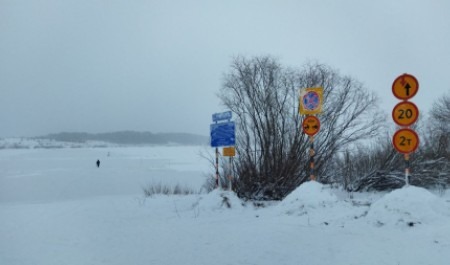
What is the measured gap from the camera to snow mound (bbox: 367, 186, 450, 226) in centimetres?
707

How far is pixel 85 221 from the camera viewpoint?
10094 millimetres

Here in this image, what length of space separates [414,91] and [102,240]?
6.80 metres

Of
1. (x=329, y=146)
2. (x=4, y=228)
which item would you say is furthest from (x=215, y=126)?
(x=4, y=228)

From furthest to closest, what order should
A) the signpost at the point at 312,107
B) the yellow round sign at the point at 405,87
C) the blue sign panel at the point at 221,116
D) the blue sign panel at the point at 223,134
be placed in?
1. the blue sign panel at the point at 221,116
2. the blue sign panel at the point at 223,134
3. the signpost at the point at 312,107
4. the yellow round sign at the point at 405,87

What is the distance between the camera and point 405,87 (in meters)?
8.13

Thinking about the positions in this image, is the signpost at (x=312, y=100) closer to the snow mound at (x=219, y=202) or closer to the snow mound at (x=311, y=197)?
the snow mound at (x=311, y=197)

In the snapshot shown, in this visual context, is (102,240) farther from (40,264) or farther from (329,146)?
(329,146)

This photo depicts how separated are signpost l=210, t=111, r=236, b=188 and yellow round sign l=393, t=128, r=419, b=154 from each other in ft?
17.1

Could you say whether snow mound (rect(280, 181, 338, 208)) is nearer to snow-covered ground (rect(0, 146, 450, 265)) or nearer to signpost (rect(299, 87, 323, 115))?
snow-covered ground (rect(0, 146, 450, 265))

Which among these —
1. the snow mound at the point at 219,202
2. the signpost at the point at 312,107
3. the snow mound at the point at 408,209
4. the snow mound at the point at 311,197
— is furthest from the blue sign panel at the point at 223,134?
the snow mound at the point at 408,209

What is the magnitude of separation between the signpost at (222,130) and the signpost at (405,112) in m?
5.23

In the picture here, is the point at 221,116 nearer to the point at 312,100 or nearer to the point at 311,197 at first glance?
the point at 312,100

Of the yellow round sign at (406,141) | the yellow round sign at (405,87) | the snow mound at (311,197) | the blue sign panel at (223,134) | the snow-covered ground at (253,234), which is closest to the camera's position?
the snow-covered ground at (253,234)

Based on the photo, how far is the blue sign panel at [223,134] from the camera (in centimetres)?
1227
